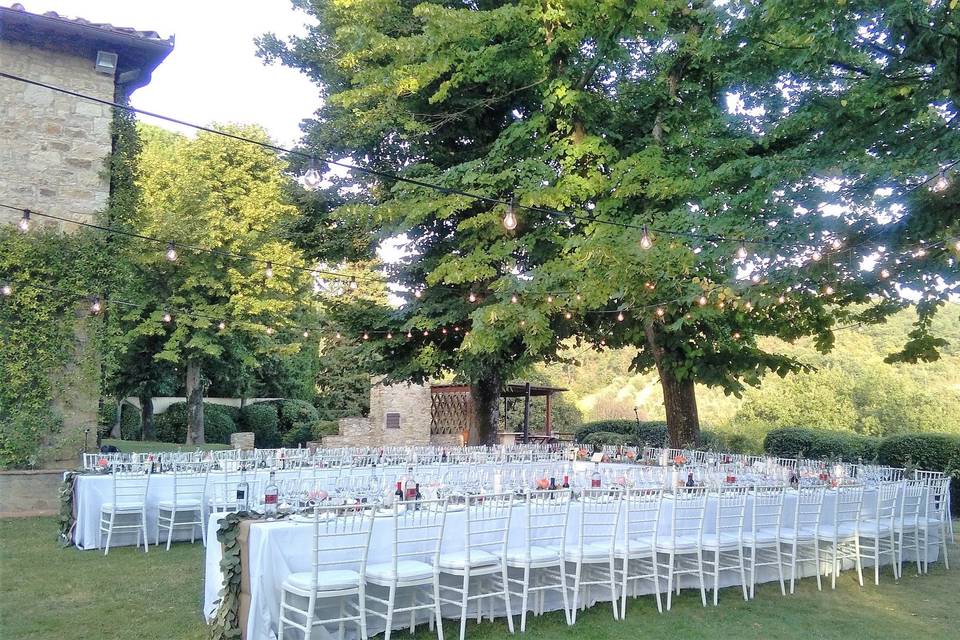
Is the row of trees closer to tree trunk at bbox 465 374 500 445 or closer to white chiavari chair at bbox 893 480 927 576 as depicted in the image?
tree trunk at bbox 465 374 500 445

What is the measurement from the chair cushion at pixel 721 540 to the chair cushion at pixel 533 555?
1511mm

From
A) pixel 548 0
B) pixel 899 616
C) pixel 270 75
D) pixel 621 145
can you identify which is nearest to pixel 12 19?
pixel 270 75

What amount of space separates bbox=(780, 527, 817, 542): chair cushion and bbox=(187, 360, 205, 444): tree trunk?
53.3ft

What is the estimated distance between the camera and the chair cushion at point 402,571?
15.9 ft

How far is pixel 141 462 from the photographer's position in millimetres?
9258

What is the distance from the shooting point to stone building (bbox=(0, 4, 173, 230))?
1087 centimetres

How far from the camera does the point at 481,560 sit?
5.29 meters

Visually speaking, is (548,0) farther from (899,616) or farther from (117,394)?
(117,394)

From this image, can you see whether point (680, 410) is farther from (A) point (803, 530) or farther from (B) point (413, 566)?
(B) point (413, 566)

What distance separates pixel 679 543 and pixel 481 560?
198 centimetres

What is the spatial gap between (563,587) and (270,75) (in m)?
12.6

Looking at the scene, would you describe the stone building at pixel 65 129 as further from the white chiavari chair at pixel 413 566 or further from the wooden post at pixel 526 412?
the wooden post at pixel 526 412

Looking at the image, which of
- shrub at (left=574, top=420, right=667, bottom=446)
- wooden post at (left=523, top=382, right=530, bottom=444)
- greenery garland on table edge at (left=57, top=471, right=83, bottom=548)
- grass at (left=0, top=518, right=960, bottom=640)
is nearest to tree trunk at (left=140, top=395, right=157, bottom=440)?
wooden post at (left=523, top=382, right=530, bottom=444)

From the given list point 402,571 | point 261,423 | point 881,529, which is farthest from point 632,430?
point 402,571
